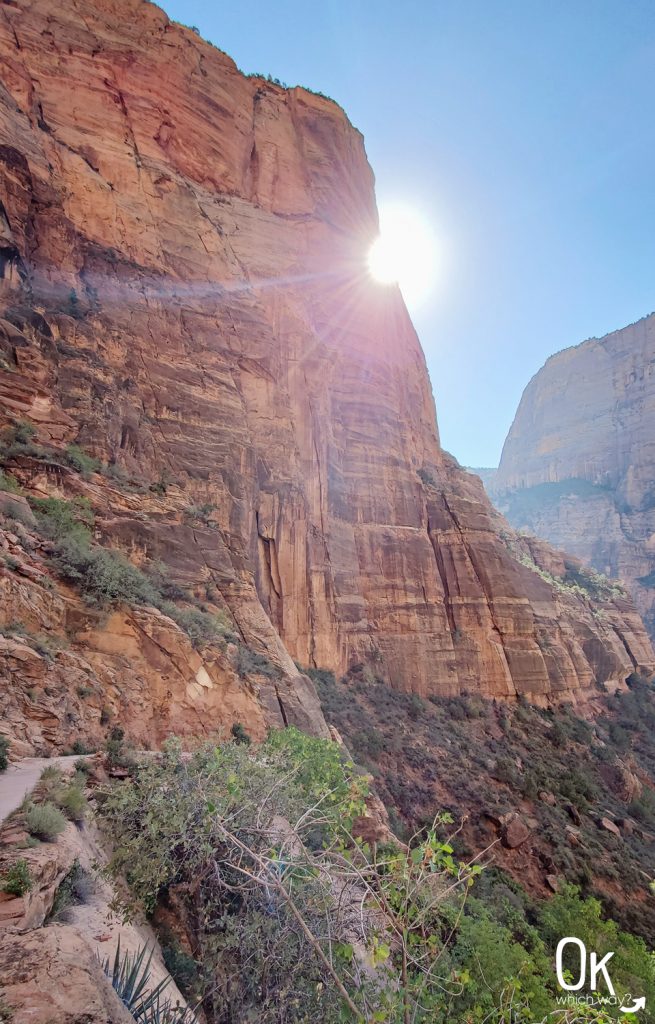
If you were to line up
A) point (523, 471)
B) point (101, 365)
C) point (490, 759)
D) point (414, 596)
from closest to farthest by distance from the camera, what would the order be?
point (101, 365) < point (490, 759) < point (414, 596) < point (523, 471)

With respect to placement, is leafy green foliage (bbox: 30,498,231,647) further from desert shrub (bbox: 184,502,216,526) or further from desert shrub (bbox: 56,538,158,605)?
desert shrub (bbox: 184,502,216,526)

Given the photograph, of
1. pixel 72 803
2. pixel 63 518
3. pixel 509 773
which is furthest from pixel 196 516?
pixel 509 773

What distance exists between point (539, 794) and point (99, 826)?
1982cm

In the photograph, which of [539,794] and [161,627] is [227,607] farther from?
[539,794]

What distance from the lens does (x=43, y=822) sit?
156 inches

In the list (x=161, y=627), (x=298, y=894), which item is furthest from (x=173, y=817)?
(x=161, y=627)

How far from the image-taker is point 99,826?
16.3ft

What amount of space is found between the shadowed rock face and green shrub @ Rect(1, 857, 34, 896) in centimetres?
900

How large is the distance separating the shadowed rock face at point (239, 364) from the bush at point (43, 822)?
8167 millimetres

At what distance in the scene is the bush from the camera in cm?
390

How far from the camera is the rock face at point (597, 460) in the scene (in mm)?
73875

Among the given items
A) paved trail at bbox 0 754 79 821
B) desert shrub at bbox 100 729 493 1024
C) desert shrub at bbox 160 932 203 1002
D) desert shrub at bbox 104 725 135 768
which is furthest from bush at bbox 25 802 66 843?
desert shrub at bbox 104 725 135 768

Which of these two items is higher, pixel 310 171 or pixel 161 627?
pixel 310 171

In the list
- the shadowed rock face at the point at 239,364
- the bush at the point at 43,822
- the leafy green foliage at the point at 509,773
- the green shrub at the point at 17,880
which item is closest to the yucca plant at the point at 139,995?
→ the green shrub at the point at 17,880
